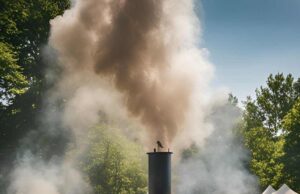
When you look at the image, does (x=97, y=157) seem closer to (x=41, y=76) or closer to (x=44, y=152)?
(x=44, y=152)

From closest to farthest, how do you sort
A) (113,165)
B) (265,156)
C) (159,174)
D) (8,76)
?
(159,174), (8,76), (113,165), (265,156)

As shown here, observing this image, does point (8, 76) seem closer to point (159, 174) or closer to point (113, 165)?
point (113, 165)

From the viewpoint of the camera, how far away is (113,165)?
54.0ft

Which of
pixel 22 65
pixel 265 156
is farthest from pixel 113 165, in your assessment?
pixel 265 156

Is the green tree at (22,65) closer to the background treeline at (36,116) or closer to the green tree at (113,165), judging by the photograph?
the background treeline at (36,116)

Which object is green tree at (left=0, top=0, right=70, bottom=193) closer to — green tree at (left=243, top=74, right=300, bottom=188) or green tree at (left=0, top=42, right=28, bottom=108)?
green tree at (left=0, top=42, right=28, bottom=108)

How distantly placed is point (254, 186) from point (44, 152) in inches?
606

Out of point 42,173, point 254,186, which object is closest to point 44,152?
point 42,173

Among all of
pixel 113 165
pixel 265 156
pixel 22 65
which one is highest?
pixel 22 65

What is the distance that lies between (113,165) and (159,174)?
30.8 feet

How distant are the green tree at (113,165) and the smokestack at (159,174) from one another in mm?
9025

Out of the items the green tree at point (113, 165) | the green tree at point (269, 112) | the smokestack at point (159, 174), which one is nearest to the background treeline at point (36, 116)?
the green tree at point (113, 165)

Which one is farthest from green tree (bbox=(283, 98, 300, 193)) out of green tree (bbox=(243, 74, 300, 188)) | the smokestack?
the smokestack

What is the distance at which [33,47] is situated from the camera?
18.1m
